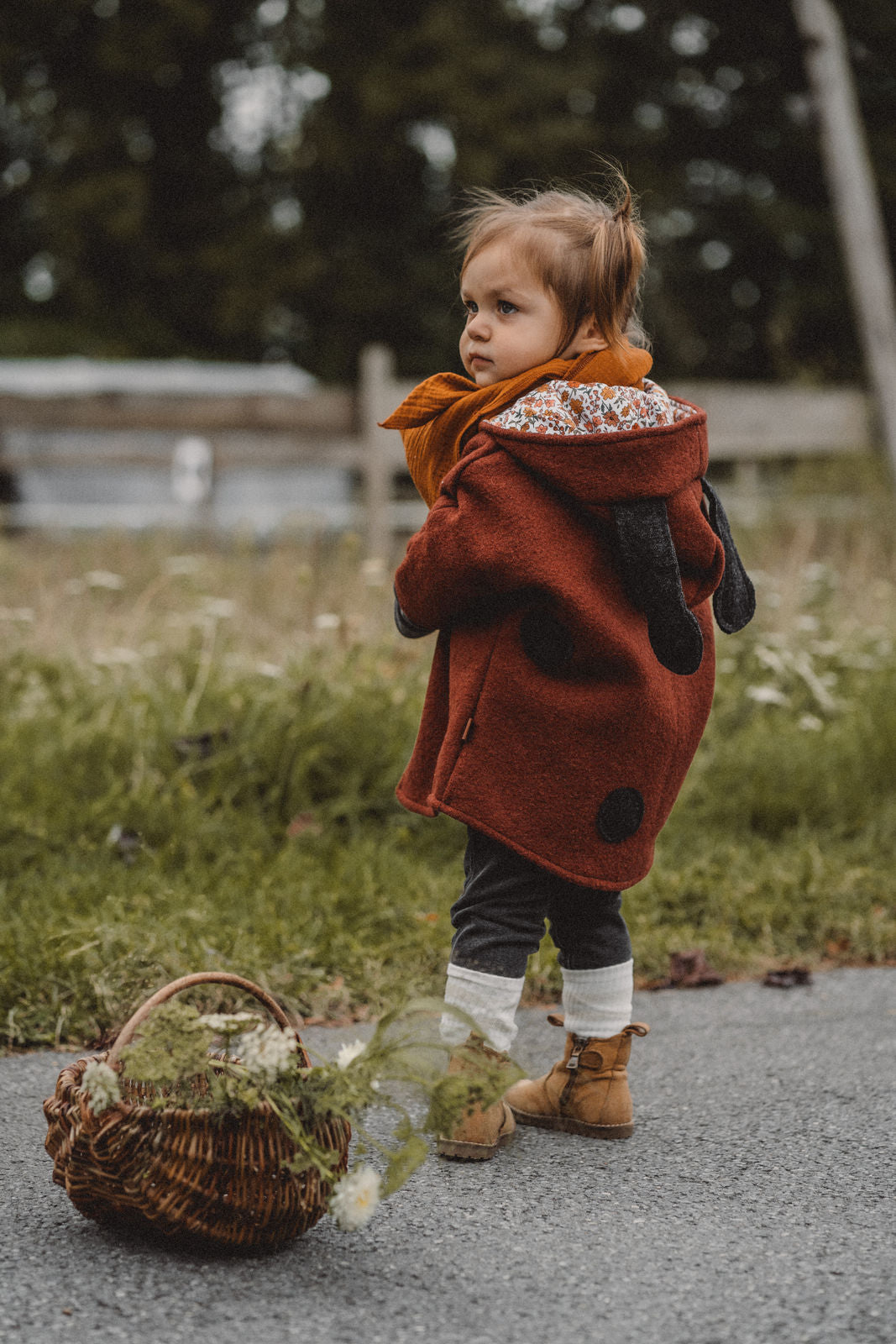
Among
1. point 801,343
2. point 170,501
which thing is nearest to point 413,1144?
point 170,501

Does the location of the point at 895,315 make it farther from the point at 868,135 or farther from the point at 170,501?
the point at 868,135

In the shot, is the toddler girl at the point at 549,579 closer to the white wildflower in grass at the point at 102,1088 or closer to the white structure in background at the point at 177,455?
the white wildflower in grass at the point at 102,1088

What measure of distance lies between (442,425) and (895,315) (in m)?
8.98

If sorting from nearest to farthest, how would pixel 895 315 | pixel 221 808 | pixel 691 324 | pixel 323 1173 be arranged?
pixel 323 1173, pixel 221 808, pixel 895 315, pixel 691 324

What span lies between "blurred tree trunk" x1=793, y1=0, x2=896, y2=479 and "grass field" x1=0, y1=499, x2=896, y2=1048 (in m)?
5.10

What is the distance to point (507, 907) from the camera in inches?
95.3

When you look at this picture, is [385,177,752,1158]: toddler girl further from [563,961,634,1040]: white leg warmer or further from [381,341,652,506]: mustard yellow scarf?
[563,961,634,1040]: white leg warmer

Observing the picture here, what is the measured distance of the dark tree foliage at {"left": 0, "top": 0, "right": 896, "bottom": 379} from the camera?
19.4 meters

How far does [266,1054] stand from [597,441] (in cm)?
102

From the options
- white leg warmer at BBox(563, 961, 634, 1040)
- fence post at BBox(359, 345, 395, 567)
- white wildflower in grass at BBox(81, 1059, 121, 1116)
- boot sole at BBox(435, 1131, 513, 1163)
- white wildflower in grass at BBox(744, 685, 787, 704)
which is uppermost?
white wildflower in grass at BBox(81, 1059, 121, 1116)

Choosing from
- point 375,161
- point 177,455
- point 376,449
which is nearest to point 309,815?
point 376,449

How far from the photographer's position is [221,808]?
13.2ft

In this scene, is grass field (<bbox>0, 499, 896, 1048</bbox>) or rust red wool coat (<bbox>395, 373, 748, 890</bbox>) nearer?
rust red wool coat (<bbox>395, 373, 748, 890</bbox>)

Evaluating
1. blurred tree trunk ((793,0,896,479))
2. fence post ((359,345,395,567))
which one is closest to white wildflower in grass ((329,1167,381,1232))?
fence post ((359,345,395,567))
